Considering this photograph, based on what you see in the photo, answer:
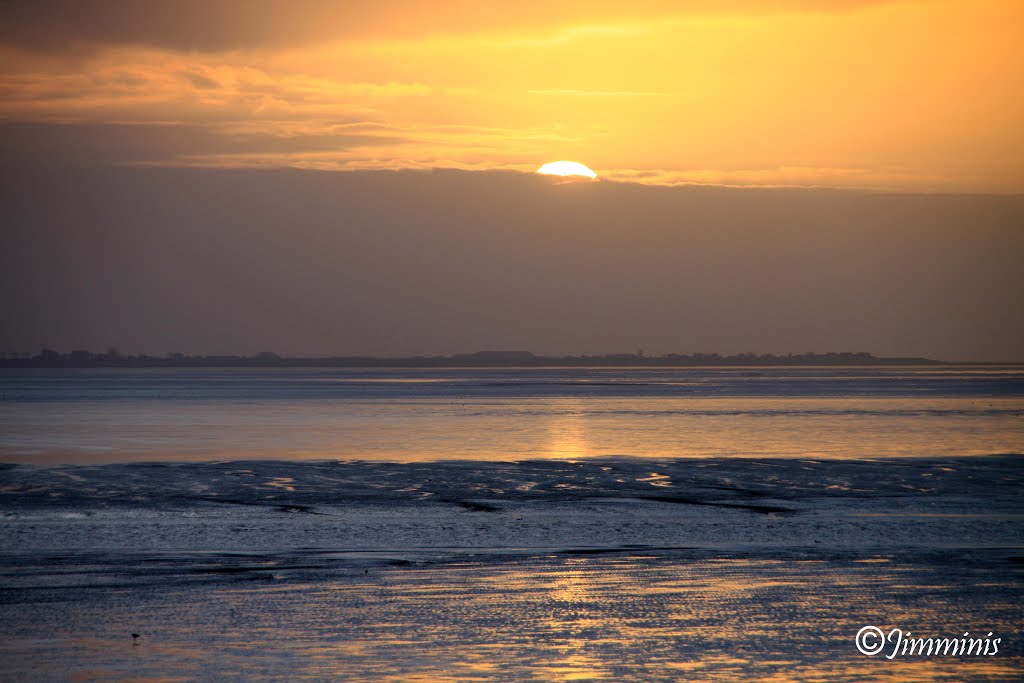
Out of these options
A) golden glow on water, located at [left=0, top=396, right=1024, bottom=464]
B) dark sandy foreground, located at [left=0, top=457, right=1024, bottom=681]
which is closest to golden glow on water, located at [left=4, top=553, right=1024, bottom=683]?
dark sandy foreground, located at [left=0, top=457, right=1024, bottom=681]

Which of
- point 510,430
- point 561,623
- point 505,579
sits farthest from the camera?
point 510,430

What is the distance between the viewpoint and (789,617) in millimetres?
13117

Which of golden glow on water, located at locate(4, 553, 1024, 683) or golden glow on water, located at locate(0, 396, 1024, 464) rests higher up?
golden glow on water, located at locate(0, 396, 1024, 464)

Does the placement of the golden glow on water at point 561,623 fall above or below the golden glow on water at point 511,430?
below

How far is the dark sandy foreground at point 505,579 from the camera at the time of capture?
37.3 ft

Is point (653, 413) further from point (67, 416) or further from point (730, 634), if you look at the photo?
point (730, 634)

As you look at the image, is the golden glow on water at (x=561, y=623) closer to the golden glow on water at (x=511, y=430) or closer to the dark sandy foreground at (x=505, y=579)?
the dark sandy foreground at (x=505, y=579)

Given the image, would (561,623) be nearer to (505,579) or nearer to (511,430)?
(505,579)

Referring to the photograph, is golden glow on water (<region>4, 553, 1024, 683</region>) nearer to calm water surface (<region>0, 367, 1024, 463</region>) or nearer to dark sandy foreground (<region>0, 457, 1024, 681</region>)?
dark sandy foreground (<region>0, 457, 1024, 681</region>)

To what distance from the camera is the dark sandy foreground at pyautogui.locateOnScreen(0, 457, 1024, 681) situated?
37.3ft

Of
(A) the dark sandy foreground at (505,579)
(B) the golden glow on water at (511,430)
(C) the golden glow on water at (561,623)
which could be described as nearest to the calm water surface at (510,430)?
(B) the golden glow on water at (511,430)

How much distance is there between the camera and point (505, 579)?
51.5 feet

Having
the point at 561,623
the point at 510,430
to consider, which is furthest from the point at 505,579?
the point at 510,430

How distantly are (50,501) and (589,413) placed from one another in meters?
44.8
